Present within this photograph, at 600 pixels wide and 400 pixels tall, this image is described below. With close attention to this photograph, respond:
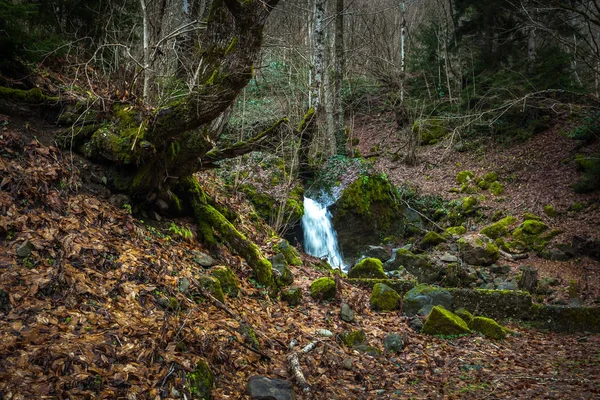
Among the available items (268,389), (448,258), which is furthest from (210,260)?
(448,258)

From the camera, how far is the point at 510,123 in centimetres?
1697

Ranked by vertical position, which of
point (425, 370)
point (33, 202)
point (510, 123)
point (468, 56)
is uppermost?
point (468, 56)

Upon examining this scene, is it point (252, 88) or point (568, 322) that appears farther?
point (252, 88)

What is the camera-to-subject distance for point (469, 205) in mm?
14195

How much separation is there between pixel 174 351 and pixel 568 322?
7.11 m

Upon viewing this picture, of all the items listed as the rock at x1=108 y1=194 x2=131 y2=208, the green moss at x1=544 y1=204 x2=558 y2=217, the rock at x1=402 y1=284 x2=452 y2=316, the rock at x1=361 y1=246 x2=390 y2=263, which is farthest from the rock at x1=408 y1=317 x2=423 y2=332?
the green moss at x1=544 y1=204 x2=558 y2=217

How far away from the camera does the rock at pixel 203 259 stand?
5635 millimetres

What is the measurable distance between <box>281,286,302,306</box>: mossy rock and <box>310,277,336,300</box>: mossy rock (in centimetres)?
43

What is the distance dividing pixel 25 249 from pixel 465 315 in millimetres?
6904

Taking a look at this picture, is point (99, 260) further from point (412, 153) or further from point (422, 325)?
point (412, 153)

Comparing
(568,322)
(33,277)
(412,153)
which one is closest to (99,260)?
(33,277)

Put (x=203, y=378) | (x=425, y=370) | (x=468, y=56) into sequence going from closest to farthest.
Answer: (x=203, y=378)
(x=425, y=370)
(x=468, y=56)

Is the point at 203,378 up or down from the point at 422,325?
up

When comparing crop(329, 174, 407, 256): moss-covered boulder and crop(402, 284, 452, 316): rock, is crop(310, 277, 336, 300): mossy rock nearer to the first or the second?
crop(402, 284, 452, 316): rock
